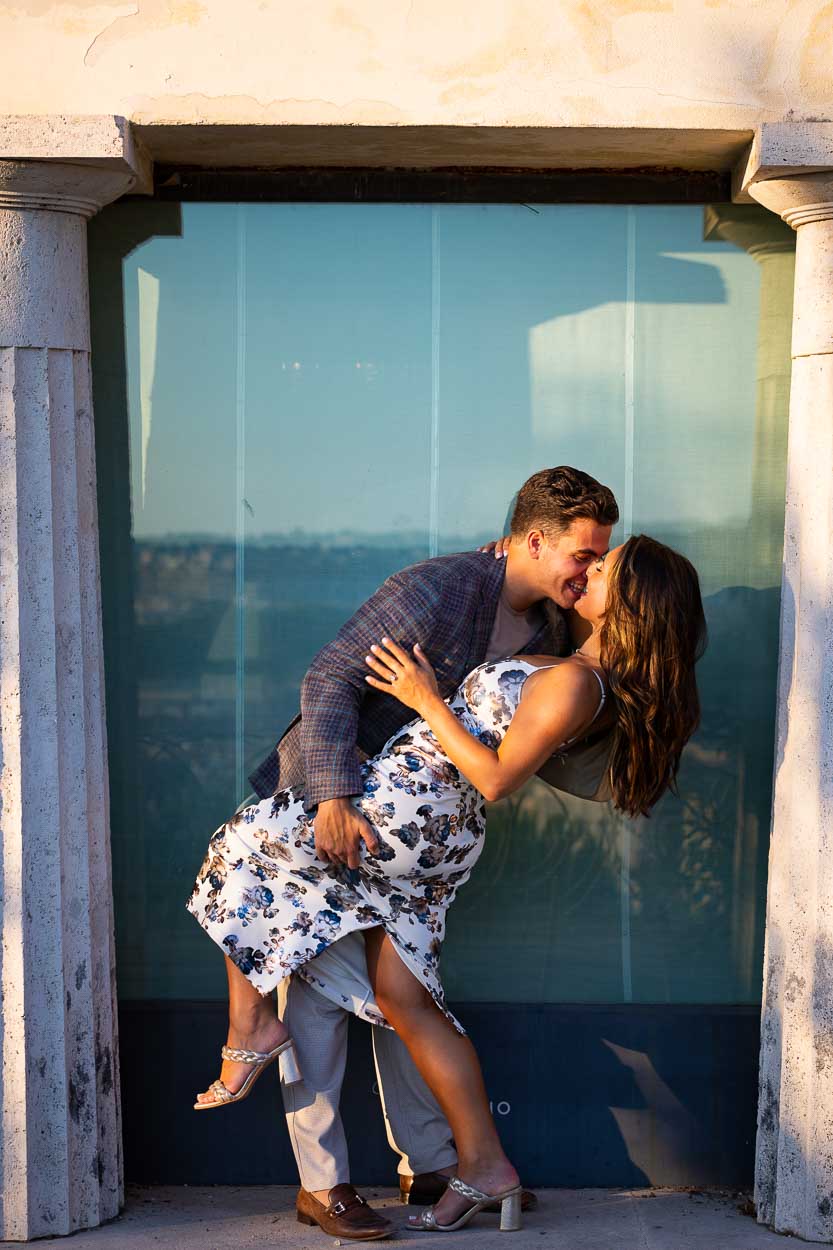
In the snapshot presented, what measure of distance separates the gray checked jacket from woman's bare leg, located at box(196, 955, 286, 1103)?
1.63 feet

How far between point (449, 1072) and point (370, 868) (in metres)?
0.57

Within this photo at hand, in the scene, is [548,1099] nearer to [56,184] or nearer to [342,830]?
[342,830]

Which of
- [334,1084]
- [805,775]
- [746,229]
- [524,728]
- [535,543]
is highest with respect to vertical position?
[746,229]

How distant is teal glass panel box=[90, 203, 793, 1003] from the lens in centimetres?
380

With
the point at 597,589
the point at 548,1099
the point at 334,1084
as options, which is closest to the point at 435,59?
the point at 597,589

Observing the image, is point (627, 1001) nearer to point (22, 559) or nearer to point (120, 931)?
point (120, 931)

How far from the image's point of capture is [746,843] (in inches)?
154

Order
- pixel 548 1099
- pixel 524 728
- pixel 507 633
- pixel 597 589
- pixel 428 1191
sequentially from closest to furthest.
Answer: pixel 524 728 → pixel 597 589 → pixel 507 633 → pixel 428 1191 → pixel 548 1099

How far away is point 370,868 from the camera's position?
3.44 meters

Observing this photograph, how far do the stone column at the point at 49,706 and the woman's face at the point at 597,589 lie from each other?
1293 mm

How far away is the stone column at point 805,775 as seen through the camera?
3.42 metres

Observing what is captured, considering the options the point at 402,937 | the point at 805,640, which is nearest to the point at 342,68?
Answer: the point at 805,640

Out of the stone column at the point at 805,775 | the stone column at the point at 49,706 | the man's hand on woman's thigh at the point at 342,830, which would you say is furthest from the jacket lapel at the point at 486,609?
the stone column at the point at 49,706

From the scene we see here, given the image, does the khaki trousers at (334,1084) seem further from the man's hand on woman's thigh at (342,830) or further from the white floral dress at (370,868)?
the man's hand on woman's thigh at (342,830)
